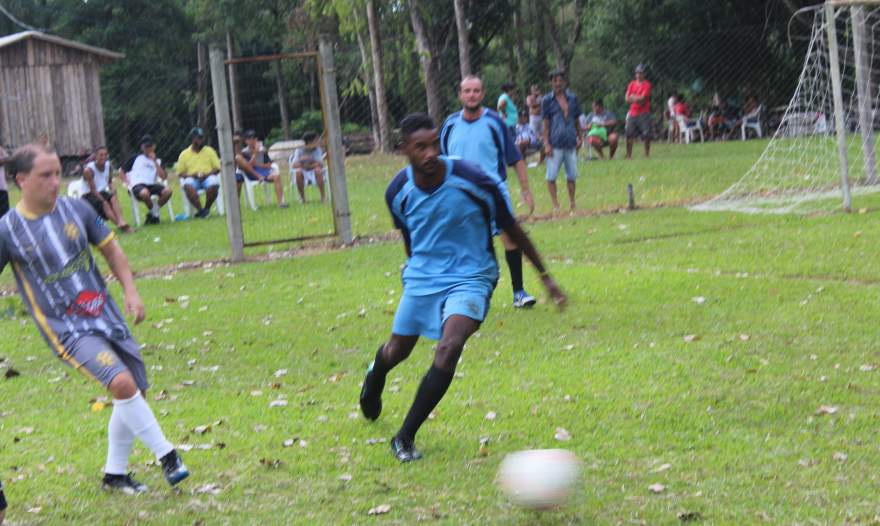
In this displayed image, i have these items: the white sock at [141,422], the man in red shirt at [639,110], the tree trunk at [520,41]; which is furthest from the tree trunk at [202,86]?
the tree trunk at [520,41]

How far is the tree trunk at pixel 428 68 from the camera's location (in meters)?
27.6

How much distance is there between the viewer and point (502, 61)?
156ft

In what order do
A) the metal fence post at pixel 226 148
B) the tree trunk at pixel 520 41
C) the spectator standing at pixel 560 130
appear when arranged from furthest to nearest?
the tree trunk at pixel 520 41 < the spectator standing at pixel 560 130 < the metal fence post at pixel 226 148

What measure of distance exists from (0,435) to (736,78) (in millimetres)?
26034

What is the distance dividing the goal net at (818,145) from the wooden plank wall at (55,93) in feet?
57.2

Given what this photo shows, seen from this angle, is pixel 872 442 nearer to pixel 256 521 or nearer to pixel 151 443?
pixel 256 521

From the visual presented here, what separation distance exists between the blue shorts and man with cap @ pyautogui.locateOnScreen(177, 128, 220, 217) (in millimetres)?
15826

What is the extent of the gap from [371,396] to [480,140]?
3882 mm

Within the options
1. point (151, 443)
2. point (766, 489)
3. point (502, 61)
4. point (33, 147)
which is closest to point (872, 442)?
point (766, 489)

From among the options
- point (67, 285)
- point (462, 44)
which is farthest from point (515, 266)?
point (462, 44)

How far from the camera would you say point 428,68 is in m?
28.3

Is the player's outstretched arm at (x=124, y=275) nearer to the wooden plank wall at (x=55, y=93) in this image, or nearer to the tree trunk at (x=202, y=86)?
the tree trunk at (x=202, y=86)

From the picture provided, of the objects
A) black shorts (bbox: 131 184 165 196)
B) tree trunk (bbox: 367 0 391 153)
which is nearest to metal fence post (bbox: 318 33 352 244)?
black shorts (bbox: 131 184 165 196)

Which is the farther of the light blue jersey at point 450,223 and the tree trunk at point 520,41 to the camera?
the tree trunk at point 520,41
